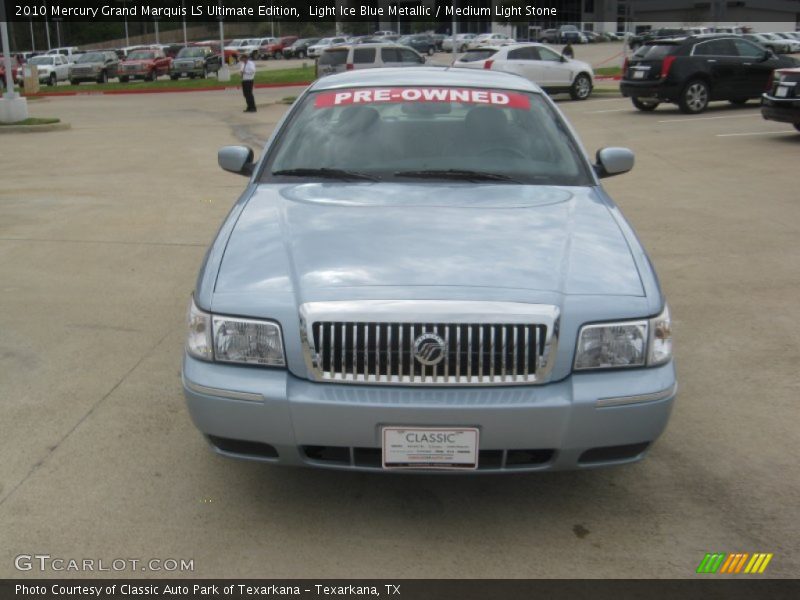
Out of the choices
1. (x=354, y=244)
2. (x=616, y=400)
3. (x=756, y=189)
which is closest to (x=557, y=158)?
(x=354, y=244)

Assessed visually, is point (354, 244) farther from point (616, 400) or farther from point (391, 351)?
point (616, 400)

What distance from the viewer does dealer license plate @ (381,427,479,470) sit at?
312cm

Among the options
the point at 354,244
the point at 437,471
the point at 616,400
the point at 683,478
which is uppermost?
the point at 354,244

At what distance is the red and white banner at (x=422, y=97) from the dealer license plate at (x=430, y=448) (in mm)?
2403

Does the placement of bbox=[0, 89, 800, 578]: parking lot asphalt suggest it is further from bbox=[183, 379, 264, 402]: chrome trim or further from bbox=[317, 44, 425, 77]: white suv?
bbox=[317, 44, 425, 77]: white suv

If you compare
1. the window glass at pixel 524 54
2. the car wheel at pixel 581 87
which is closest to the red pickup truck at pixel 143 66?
the window glass at pixel 524 54

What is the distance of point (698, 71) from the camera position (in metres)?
19.6

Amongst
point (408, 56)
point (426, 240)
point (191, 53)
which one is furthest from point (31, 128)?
point (191, 53)

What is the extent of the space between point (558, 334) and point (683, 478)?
3.78 ft

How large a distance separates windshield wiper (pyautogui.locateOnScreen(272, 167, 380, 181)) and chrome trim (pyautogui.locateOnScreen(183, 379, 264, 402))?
5.20 ft

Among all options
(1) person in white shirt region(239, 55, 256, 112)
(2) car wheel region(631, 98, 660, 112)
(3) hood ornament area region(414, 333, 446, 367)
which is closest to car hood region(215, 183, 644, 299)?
(3) hood ornament area region(414, 333, 446, 367)

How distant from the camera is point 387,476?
387 cm
